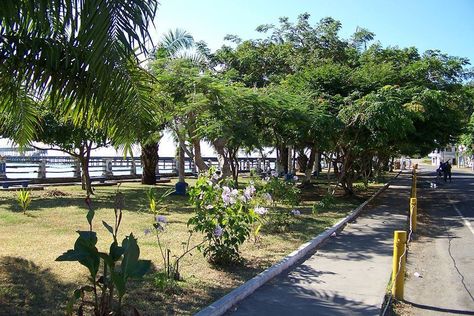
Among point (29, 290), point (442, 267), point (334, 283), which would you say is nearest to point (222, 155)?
point (442, 267)

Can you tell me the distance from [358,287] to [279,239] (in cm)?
330

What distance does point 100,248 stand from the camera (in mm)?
8578

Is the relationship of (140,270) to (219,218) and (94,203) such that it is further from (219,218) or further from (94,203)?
(94,203)

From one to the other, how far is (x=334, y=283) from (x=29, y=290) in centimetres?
398

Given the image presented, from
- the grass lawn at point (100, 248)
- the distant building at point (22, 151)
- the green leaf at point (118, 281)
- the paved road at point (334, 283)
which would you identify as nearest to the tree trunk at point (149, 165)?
the distant building at point (22, 151)

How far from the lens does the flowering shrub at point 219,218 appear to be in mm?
7074

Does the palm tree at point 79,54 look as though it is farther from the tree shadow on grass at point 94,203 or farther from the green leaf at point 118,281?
the tree shadow on grass at point 94,203

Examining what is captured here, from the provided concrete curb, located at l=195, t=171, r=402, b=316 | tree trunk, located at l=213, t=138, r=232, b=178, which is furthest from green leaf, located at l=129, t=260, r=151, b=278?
tree trunk, located at l=213, t=138, r=232, b=178

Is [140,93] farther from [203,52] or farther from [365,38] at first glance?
[365,38]

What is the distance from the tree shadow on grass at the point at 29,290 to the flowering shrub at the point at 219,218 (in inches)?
77.2

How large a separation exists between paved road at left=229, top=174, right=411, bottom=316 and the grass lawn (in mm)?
458

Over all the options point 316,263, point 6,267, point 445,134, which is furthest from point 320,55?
point 6,267

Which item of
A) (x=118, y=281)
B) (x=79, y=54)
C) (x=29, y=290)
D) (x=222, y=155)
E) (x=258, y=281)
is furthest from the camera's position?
(x=222, y=155)

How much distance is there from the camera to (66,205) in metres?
14.8
